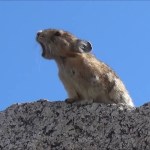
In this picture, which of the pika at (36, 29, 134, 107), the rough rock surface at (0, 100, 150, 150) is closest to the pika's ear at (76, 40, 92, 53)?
the pika at (36, 29, 134, 107)

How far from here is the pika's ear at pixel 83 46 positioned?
8.43 meters

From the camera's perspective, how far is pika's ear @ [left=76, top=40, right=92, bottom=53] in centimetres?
843

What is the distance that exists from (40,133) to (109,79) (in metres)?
2.79

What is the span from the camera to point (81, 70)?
8008mm

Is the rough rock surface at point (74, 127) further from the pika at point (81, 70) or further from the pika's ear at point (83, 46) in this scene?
the pika's ear at point (83, 46)

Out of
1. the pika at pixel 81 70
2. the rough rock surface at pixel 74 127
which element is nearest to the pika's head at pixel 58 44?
the pika at pixel 81 70

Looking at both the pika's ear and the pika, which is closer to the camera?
the pika

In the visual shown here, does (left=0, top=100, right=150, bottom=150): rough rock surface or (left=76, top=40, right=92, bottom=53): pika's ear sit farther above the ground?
(left=76, top=40, right=92, bottom=53): pika's ear

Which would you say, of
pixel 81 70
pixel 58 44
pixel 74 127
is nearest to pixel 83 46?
pixel 58 44

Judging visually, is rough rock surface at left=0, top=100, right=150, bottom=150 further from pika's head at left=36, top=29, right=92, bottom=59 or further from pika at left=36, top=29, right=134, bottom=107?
pika's head at left=36, top=29, right=92, bottom=59

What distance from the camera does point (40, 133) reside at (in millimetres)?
5516

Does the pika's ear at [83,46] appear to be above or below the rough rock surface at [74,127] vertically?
above

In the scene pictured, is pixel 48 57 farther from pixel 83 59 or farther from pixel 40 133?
pixel 40 133

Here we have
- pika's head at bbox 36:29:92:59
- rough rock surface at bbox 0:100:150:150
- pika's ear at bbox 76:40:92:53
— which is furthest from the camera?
pika's ear at bbox 76:40:92:53
